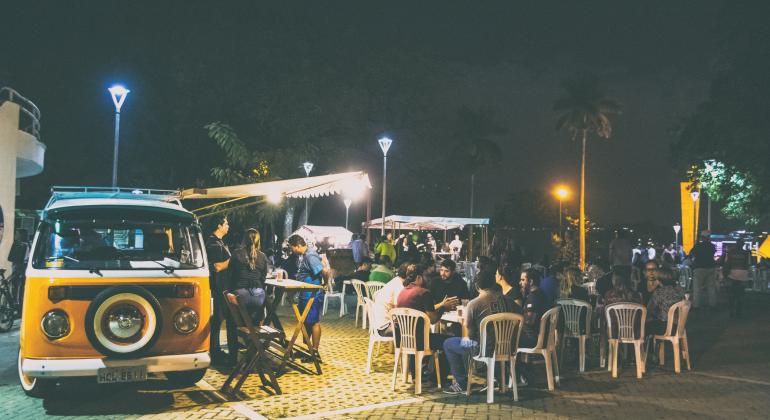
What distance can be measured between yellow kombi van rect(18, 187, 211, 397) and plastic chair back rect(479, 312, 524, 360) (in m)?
2.93

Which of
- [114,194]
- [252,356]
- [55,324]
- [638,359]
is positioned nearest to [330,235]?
[114,194]

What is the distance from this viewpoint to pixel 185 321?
→ 6.38 m

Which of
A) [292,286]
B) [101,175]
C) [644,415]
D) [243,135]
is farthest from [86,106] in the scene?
[644,415]

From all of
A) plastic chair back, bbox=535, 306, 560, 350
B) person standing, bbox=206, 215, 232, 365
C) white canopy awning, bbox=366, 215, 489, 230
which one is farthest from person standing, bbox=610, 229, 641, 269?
white canopy awning, bbox=366, 215, 489, 230

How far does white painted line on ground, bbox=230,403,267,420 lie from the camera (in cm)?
627

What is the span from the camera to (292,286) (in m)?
8.12

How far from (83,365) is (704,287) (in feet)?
51.1

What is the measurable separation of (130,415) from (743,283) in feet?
47.0

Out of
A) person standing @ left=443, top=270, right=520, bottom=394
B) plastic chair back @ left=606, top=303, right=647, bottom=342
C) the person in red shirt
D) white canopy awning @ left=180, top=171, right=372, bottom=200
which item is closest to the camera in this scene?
person standing @ left=443, top=270, right=520, bottom=394

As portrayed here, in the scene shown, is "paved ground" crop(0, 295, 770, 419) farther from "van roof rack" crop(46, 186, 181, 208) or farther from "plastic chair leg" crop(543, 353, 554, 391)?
"van roof rack" crop(46, 186, 181, 208)

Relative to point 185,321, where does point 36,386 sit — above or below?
below

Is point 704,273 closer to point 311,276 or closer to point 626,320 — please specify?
point 626,320

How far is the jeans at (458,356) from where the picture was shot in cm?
718

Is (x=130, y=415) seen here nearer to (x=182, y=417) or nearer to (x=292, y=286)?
(x=182, y=417)
